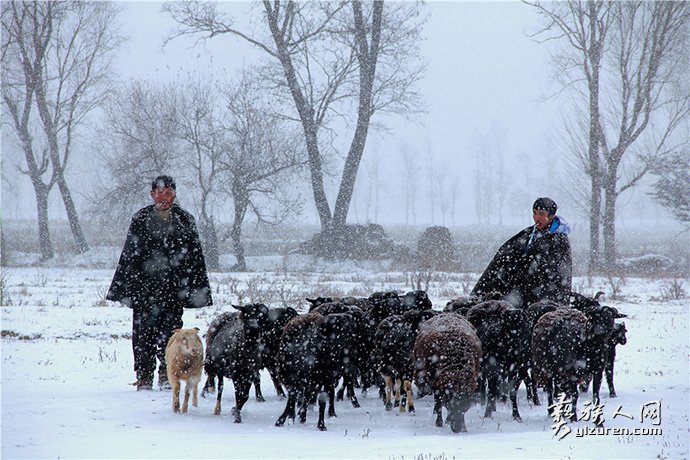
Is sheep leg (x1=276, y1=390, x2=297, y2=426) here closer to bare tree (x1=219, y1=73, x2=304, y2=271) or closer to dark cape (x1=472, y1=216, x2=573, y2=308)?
dark cape (x1=472, y1=216, x2=573, y2=308)

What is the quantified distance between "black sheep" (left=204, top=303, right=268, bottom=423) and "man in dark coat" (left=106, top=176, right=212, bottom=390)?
3.73ft

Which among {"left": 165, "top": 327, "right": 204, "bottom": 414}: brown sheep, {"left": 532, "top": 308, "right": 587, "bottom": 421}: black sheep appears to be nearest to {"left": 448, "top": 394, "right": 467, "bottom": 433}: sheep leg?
{"left": 532, "top": 308, "right": 587, "bottom": 421}: black sheep

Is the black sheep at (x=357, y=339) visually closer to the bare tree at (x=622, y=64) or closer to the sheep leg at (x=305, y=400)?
the sheep leg at (x=305, y=400)

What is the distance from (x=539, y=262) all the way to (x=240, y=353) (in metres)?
3.74

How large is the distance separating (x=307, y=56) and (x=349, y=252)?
9.06 meters

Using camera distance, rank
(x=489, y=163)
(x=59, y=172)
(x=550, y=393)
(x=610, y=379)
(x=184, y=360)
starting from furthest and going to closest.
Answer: (x=489, y=163) → (x=59, y=172) → (x=610, y=379) → (x=550, y=393) → (x=184, y=360)

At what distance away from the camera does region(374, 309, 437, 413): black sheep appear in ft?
22.4

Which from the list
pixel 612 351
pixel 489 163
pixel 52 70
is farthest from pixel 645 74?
pixel 489 163

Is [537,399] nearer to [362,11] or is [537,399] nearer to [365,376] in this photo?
[365,376]

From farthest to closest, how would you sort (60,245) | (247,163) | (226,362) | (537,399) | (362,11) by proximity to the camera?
(60,245) → (362,11) → (247,163) → (537,399) → (226,362)

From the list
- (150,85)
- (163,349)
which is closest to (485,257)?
(150,85)

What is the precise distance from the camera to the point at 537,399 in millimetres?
7645

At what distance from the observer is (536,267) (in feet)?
26.2

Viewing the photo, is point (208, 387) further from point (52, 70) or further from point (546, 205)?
point (52, 70)
